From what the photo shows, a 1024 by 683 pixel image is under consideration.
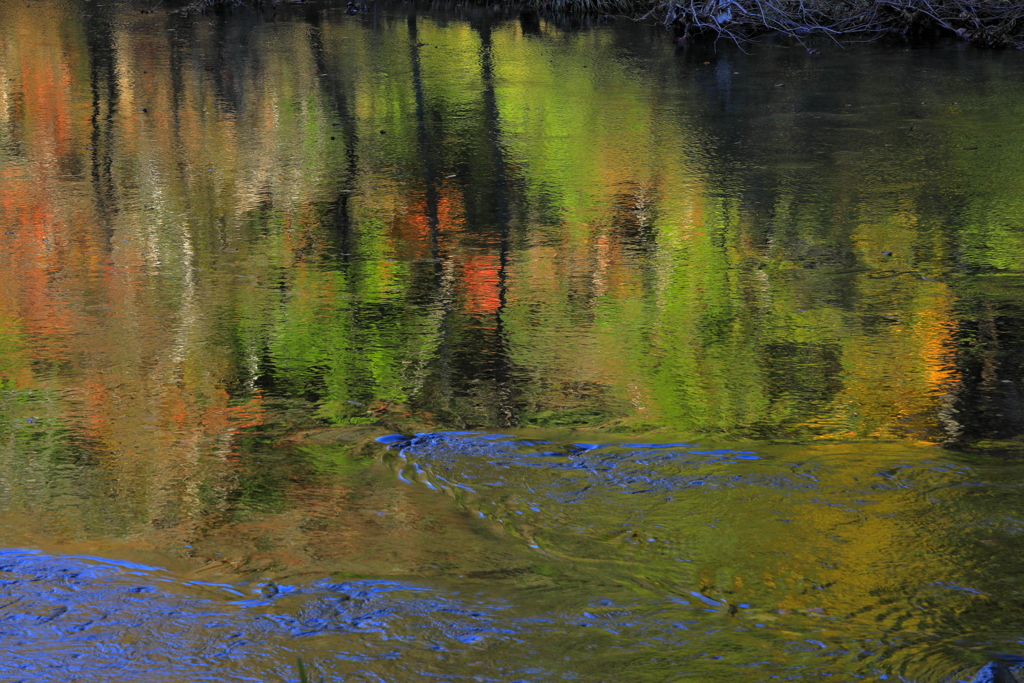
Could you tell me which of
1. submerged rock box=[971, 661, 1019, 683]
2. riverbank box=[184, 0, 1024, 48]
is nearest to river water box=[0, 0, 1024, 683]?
submerged rock box=[971, 661, 1019, 683]

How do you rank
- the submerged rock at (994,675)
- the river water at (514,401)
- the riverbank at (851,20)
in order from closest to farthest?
1. the submerged rock at (994,675)
2. the river water at (514,401)
3. the riverbank at (851,20)

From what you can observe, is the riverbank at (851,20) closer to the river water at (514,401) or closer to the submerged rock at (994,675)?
the river water at (514,401)

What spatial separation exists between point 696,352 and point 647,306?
25.7 inches

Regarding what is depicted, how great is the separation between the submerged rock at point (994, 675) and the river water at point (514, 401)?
0.64 ft

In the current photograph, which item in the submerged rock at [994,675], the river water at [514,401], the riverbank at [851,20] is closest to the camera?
the submerged rock at [994,675]

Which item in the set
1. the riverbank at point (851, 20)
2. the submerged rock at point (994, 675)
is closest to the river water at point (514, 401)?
the submerged rock at point (994, 675)

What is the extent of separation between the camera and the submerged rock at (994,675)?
8.14 feet

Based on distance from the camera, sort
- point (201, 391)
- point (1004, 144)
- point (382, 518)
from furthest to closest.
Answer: point (1004, 144) → point (201, 391) → point (382, 518)

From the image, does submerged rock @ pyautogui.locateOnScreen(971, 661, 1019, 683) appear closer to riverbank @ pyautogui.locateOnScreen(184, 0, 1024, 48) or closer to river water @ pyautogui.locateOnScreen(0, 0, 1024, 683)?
river water @ pyautogui.locateOnScreen(0, 0, 1024, 683)

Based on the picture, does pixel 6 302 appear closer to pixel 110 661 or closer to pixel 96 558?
pixel 96 558

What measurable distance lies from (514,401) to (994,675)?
2.32 metres

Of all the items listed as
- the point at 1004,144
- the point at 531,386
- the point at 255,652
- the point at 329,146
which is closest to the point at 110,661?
the point at 255,652

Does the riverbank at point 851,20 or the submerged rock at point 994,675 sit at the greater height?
the riverbank at point 851,20

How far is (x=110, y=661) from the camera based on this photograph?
2.77 meters
